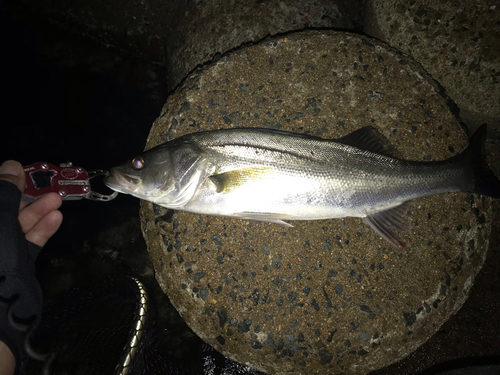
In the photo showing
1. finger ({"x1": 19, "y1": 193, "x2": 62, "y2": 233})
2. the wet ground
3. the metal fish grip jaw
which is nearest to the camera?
the metal fish grip jaw

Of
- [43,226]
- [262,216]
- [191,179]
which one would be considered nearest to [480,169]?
[262,216]

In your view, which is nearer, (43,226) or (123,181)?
(123,181)

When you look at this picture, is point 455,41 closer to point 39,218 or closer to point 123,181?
point 123,181

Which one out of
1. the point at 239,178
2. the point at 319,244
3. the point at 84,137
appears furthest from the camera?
the point at 84,137

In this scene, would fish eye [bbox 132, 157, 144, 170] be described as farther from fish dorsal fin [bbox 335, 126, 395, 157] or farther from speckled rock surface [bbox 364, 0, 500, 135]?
speckled rock surface [bbox 364, 0, 500, 135]

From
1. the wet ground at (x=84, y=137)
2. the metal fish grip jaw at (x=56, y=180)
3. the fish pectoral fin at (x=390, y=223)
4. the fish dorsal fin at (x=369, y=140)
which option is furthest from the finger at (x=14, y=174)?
the fish pectoral fin at (x=390, y=223)

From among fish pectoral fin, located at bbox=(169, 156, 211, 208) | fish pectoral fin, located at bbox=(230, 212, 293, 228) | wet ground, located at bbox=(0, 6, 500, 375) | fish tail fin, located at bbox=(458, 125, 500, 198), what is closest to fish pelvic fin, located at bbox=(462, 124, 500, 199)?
fish tail fin, located at bbox=(458, 125, 500, 198)

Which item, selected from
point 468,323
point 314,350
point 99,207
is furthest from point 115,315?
point 468,323
